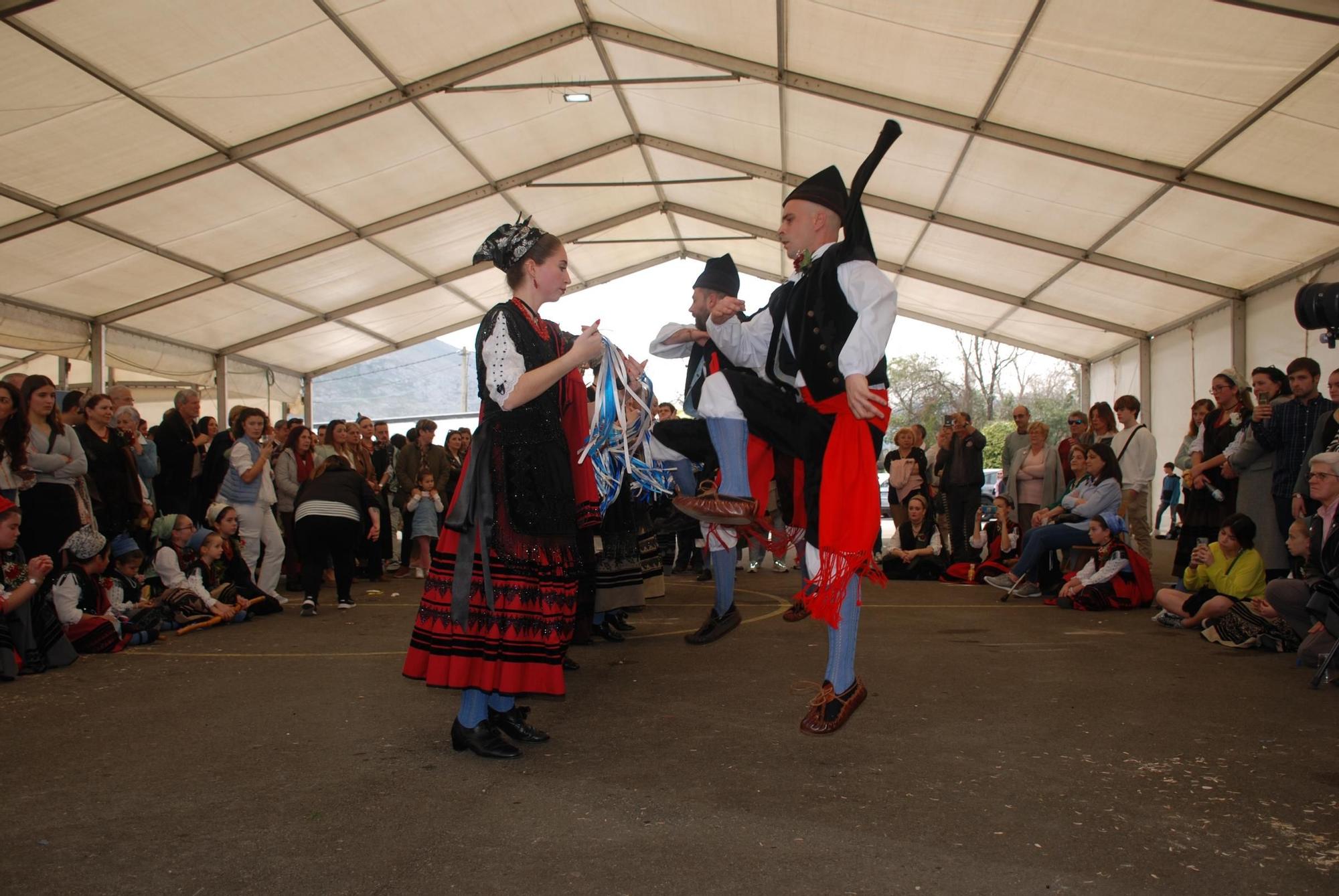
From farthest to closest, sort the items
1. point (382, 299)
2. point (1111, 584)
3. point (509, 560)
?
point (382, 299) → point (1111, 584) → point (509, 560)

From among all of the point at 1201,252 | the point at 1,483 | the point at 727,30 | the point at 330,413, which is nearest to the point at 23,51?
the point at 1,483

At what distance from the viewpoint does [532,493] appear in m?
3.43

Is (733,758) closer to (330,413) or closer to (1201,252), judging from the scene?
(1201,252)

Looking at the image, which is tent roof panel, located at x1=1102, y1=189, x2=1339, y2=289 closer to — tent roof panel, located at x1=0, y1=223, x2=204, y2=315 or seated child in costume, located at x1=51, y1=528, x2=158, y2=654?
seated child in costume, located at x1=51, y1=528, x2=158, y2=654

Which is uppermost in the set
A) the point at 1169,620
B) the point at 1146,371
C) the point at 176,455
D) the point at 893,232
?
the point at 893,232

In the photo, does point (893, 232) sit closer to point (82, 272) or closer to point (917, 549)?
point (917, 549)

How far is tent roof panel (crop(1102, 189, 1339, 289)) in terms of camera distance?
1063cm

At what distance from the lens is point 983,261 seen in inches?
596

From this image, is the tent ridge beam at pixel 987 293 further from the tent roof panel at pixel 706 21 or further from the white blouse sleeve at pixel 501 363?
the white blouse sleeve at pixel 501 363

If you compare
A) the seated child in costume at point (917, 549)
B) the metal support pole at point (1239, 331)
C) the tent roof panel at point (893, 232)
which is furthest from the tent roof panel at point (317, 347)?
the metal support pole at point (1239, 331)

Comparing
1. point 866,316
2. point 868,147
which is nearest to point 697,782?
point 866,316

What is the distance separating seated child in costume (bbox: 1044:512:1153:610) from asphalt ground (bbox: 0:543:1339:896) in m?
2.10

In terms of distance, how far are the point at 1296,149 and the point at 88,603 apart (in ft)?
34.2

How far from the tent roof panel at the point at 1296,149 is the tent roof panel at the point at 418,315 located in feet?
41.8
